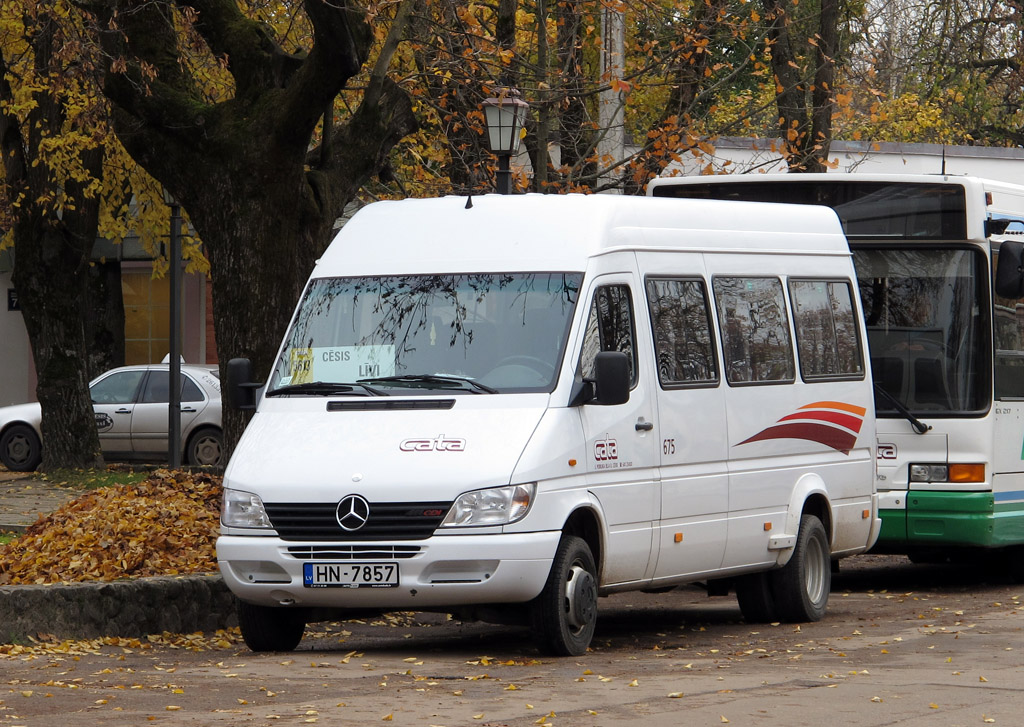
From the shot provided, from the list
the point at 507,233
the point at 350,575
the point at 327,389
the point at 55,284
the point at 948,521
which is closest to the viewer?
the point at 350,575

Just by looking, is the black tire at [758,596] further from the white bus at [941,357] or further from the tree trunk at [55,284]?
the tree trunk at [55,284]

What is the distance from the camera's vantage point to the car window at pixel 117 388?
27766 millimetres

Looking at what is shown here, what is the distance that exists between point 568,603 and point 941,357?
5.24 m

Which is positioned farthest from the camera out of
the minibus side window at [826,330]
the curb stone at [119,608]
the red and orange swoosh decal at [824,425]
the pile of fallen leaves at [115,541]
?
the minibus side window at [826,330]

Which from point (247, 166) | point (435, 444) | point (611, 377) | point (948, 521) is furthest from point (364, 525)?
point (948, 521)

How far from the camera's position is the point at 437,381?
1011 cm

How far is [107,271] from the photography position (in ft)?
123

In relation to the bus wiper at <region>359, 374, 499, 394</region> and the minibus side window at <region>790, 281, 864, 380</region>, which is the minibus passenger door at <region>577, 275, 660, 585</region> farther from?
the minibus side window at <region>790, 281, 864, 380</region>

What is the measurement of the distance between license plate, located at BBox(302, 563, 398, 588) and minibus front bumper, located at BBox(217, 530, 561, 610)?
0.02 m

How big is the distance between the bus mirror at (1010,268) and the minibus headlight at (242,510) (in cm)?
626

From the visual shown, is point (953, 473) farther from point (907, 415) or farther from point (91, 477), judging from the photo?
point (91, 477)

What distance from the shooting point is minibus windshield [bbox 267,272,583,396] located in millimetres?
10109

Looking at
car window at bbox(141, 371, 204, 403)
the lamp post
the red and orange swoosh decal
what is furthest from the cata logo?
car window at bbox(141, 371, 204, 403)

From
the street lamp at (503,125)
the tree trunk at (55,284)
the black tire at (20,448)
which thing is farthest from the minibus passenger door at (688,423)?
the black tire at (20,448)
